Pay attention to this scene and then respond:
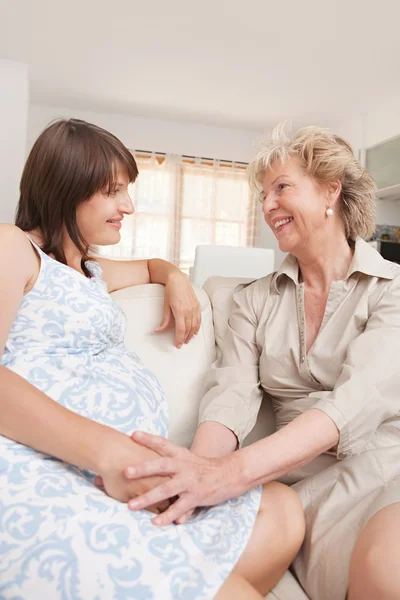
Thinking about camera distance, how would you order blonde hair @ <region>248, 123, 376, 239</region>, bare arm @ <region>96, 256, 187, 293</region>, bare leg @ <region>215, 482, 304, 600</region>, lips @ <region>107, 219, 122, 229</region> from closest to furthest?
bare leg @ <region>215, 482, 304, 600</region> → lips @ <region>107, 219, 122, 229</region> → blonde hair @ <region>248, 123, 376, 239</region> → bare arm @ <region>96, 256, 187, 293</region>

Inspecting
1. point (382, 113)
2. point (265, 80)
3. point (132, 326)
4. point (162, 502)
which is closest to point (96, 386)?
point (162, 502)

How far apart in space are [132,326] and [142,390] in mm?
386

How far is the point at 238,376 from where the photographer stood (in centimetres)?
137

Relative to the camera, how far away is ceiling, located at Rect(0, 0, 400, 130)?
4.09 meters

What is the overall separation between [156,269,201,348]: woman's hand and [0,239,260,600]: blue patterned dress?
13.1 inches

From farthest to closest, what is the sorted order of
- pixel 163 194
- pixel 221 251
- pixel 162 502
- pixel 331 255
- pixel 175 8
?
1. pixel 163 194
2. pixel 175 8
3. pixel 221 251
4. pixel 331 255
5. pixel 162 502

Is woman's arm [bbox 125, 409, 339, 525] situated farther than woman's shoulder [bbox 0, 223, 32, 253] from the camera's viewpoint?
No

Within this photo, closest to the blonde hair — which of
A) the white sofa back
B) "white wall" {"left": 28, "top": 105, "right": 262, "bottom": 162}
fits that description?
the white sofa back

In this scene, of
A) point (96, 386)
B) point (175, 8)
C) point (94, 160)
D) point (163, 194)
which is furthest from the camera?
point (163, 194)

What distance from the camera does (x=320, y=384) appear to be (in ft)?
4.26

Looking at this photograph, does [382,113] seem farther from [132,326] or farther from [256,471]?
[256,471]

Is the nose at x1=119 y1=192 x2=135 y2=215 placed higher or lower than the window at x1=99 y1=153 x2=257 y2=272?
lower

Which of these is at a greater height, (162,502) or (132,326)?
(132,326)

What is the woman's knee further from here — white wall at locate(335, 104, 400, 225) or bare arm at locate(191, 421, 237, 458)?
white wall at locate(335, 104, 400, 225)
